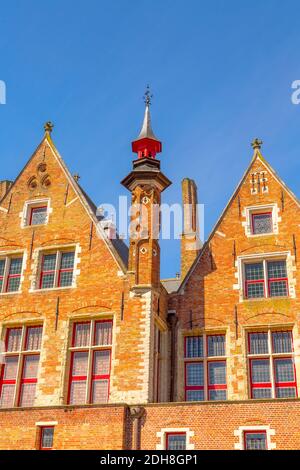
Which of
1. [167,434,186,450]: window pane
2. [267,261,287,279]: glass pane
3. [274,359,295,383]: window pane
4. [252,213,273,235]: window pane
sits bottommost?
[167,434,186,450]: window pane

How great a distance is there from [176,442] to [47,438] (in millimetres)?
3764

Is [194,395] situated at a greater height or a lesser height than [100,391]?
greater

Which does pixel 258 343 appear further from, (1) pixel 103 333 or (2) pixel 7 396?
(2) pixel 7 396

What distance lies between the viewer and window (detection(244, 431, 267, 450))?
1630cm

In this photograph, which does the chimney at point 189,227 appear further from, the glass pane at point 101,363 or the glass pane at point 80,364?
→ the glass pane at point 80,364

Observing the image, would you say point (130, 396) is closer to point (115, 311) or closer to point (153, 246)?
point (115, 311)

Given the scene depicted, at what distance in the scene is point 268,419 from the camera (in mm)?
16172

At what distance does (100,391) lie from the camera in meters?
18.6

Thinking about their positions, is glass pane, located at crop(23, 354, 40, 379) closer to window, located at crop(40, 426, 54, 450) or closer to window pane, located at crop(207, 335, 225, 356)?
window, located at crop(40, 426, 54, 450)

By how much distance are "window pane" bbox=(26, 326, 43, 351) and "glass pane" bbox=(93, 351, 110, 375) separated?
2.11 metres

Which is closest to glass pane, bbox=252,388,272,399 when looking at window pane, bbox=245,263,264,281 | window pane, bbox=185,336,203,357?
window pane, bbox=185,336,203,357

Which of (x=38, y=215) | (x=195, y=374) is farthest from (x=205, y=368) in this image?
(x=38, y=215)

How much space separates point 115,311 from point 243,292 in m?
4.43
